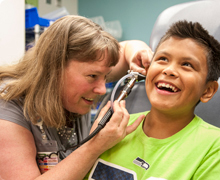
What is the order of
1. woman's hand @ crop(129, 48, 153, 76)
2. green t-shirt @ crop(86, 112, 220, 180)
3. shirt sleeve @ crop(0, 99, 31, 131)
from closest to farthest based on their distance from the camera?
green t-shirt @ crop(86, 112, 220, 180) < shirt sleeve @ crop(0, 99, 31, 131) < woman's hand @ crop(129, 48, 153, 76)

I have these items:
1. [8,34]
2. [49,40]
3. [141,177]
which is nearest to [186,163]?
[141,177]

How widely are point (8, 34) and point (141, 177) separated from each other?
62.3 inches

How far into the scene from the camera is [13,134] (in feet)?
3.45

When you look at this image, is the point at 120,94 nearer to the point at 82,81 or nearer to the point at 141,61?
the point at 82,81

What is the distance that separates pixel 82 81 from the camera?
1114 millimetres

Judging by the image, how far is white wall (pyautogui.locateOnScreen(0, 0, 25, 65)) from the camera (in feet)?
6.31

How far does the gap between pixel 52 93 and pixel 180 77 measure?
58cm

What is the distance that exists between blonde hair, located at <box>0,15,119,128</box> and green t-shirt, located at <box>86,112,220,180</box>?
326 millimetres

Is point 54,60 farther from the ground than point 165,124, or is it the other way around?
point 54,60

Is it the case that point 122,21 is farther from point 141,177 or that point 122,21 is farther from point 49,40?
point 141,177

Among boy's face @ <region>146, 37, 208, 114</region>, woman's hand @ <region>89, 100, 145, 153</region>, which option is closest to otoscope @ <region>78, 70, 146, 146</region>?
woman's hand @ <region>89, 100, 145, 153</region>

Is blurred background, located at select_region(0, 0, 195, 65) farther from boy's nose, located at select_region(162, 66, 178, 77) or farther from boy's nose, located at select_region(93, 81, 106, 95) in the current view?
boy's nose, located at select_region(162, 66, 178, 77)

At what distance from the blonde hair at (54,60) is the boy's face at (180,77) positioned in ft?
0.97

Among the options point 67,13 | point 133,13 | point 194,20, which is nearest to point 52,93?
point 194,20
